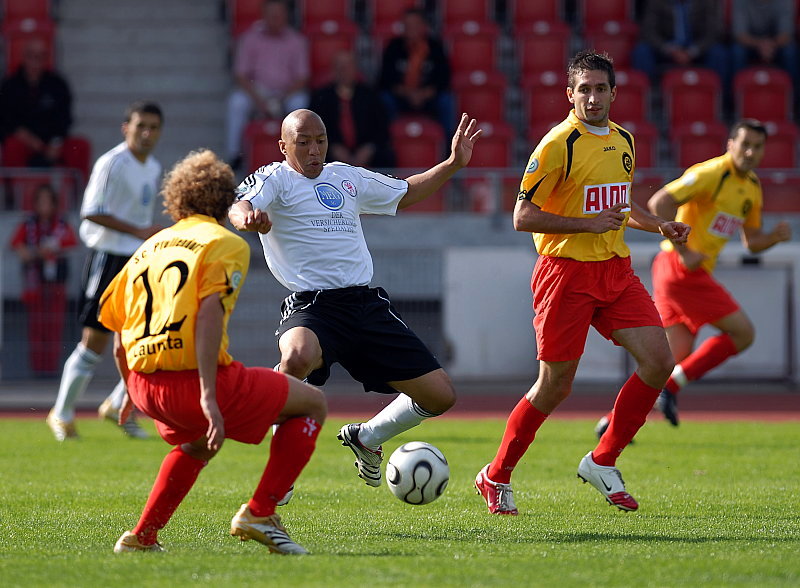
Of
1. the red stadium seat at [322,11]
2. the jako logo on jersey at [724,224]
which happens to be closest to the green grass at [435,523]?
the jako logo on jersey at [724,224]

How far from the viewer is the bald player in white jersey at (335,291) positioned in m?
6.67

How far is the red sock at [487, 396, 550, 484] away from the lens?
682cm

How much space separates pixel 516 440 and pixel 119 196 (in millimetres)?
4804

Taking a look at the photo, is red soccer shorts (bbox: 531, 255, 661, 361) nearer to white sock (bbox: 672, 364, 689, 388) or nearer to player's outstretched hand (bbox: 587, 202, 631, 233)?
player's outstretched hand (bbox: 587, 202, 631, 233)

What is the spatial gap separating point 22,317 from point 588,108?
357 inches

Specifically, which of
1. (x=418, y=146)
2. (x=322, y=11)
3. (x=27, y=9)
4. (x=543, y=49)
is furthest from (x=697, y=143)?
(x=27, y=9)

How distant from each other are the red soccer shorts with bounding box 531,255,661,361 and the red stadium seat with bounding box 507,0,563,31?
12.6 metres

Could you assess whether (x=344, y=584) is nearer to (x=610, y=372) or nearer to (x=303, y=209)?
(x=303, y=209)

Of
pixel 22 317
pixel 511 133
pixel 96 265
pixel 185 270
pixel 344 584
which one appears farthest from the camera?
pixel 511 133

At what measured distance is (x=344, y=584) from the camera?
474 centimetres

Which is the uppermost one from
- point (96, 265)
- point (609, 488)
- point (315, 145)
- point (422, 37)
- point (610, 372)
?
point (422, 37)

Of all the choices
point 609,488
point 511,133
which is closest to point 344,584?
point 609,488

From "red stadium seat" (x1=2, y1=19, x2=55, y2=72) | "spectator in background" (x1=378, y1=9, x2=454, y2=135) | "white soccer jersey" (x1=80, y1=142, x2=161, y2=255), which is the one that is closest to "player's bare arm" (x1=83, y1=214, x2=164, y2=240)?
"white soccer jersey" (x1=80, y1=142, x2=161, y2=255)

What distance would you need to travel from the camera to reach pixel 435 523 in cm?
645
